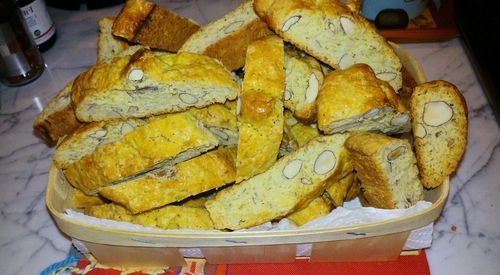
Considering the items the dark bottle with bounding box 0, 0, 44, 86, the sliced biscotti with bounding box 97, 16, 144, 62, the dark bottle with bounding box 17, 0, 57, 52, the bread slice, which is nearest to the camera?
the bread slice

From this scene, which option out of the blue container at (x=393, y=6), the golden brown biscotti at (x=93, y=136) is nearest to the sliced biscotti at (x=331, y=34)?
the golden brown biscotti at (x=93, y=136)

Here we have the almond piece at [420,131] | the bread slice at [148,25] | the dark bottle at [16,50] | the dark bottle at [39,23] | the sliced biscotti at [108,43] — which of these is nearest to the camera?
the almond piece at [420,131]

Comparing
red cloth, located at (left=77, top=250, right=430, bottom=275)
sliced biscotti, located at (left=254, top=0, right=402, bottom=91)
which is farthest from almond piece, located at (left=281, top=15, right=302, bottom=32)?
red cloth, located at (left=77, top=250, right=430, bottom=275)

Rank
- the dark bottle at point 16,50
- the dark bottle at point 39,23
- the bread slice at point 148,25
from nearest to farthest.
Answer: the bread slice at point 148,25, the dark bottle at point 16,50, the dark bottle at point 39,23

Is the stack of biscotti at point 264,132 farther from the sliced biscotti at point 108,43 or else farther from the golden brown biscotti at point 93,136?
the sliced biscotti at point 108,43

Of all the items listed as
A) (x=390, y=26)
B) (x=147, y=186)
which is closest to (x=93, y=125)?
(x=147, y=186)

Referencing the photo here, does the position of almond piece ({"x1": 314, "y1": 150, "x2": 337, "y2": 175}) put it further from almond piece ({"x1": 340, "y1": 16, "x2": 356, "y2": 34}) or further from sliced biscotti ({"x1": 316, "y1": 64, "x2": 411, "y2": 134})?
almond piece ({"x1": 340, "y1": 16, "x2": 356, "y2": 34})

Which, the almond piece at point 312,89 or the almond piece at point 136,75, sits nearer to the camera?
the almond piece at point 136,75
